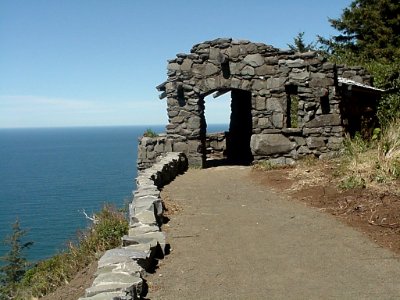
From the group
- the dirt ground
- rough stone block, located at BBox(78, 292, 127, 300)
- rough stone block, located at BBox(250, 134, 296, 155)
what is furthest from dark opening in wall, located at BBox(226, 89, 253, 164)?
rough stone block, located at BBox(78, 292, 127, 300)

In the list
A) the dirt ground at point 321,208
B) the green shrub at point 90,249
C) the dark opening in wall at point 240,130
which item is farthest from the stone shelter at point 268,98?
the green shrub at point 90,249

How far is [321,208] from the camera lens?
8.30 metres

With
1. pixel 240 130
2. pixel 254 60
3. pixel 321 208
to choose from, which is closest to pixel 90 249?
pixel 321 208

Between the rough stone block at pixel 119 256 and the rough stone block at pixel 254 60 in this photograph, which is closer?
the rough stone block at pixel 119 256

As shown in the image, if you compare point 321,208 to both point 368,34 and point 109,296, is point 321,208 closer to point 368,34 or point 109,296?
point 109,296

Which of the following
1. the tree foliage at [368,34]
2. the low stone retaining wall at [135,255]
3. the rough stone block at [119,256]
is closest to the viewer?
the low stone retaining wall at [135,255]

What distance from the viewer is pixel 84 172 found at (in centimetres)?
6575

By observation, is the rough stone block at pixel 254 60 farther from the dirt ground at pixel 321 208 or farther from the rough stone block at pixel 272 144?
the dirt ground at pixel 321 208

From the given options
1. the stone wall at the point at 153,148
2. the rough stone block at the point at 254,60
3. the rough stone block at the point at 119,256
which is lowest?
the rough stone block at the point at 119,256

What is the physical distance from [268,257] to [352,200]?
2780mm

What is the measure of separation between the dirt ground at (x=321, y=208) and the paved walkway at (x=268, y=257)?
0.05 metres

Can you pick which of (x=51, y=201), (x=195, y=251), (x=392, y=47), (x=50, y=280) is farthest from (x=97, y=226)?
(x=51, y=201)

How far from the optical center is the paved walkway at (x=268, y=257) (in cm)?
496

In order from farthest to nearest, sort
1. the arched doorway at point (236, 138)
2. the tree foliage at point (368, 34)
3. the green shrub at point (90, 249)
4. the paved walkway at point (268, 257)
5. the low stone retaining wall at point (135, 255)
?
the tree foliage at point (368, 34), the arched doorway at point (236, 138), the green shrub at point (90, 249), the paved walkway at point (268, 257), the low stone retaining wall at point (135, 255)
